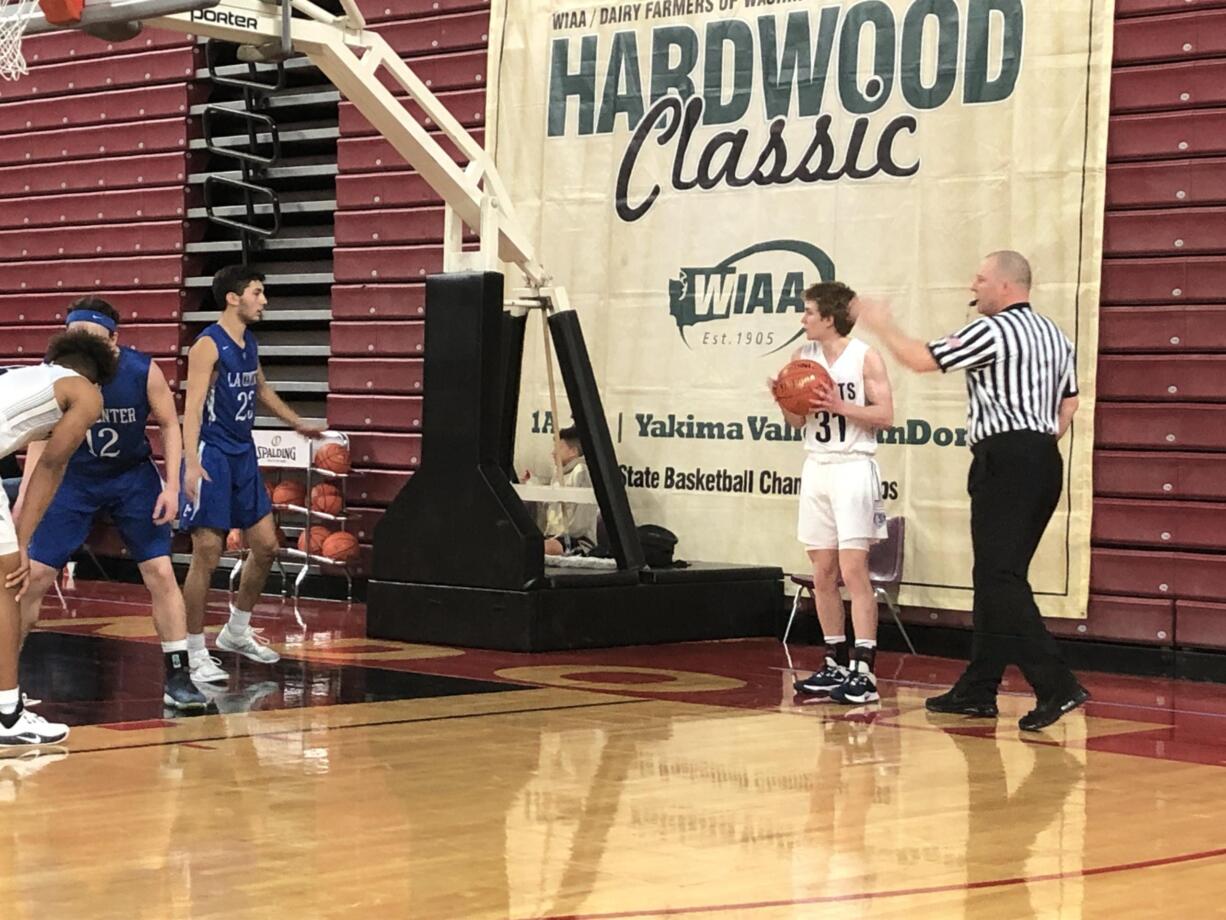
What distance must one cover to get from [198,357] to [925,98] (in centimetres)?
448

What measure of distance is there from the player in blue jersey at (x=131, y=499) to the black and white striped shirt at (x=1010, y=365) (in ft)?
10.3

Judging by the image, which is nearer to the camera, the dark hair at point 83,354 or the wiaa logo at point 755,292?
the dark hair at point 83,354

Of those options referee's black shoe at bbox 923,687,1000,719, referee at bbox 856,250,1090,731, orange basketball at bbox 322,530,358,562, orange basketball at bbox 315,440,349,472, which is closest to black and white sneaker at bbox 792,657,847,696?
referee's black shoe at bbox 923,687,1000,719

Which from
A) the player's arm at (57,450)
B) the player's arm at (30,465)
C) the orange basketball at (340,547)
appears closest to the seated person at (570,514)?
the orange basketball at (340,547)

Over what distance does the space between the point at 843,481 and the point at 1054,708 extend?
1.41m

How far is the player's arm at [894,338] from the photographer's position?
713 cm

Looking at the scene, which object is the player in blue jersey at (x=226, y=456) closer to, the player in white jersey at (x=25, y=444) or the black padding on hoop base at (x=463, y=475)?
the black padding on hoop base at (x=463, y=475)

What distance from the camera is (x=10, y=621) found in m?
6.35

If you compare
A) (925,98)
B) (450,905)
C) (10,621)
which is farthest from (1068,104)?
(450,905)

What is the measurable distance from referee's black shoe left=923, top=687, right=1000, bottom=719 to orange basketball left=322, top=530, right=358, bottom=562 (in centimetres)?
565

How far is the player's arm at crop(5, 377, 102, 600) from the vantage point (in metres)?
6.41

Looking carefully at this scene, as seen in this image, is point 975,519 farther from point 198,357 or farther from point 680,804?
point 198,357

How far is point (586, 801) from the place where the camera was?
5793mm

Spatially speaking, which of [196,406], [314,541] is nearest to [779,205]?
[314,541]
